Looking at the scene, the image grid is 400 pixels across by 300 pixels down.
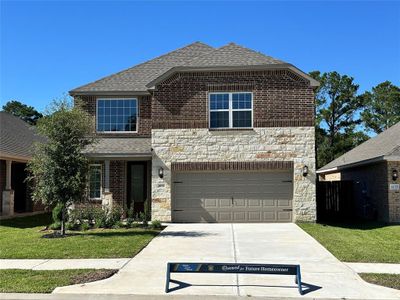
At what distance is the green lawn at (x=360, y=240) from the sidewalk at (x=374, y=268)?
15.1 inches

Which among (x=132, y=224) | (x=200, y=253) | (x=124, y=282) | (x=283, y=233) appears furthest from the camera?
(x=132, y=224)

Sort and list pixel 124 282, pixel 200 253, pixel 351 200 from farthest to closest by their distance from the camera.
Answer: pixel 351 200
pixel 200 253
pixel 124 282

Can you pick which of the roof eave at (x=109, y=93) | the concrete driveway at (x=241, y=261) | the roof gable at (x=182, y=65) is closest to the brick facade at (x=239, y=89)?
the roof gable at (x=182, y=65)

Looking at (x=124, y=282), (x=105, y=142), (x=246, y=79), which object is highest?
(x=246, y=79)

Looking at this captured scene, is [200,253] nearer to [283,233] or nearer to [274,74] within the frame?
[283,233]

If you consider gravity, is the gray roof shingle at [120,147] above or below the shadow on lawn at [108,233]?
above

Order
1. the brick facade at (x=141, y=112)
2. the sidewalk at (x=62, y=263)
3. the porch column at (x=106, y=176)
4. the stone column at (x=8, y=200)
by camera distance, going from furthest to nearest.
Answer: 1. the stone column at (x=8, y=200)
2. the brick facade at (x=141, y=112)
3. the porch column at (x=106, y=176)
4. the sidewalk at (x=62, y=263)

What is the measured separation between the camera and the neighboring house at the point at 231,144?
17281mm

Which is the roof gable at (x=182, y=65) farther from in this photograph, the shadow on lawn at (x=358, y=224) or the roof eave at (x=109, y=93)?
the shadow on lawn at (x=358, y=224)

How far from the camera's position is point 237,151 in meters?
17.4

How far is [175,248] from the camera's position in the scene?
11742 millimetres

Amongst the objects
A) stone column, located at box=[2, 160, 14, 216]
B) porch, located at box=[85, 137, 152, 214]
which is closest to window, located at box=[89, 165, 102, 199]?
porch, located at box=[85, 137, 152, 214]

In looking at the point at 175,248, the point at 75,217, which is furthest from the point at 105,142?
the point at 175,248

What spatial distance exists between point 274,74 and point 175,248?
8.88 metres
